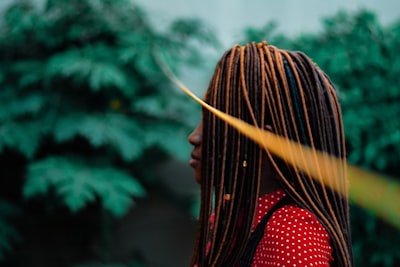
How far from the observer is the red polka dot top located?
1226 mm

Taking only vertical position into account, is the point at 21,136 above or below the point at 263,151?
above

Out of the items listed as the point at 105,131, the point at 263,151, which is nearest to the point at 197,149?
the point at 263,151

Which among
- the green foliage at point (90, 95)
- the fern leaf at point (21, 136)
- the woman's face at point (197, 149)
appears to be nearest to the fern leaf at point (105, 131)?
the green foliage at point (90, 95)

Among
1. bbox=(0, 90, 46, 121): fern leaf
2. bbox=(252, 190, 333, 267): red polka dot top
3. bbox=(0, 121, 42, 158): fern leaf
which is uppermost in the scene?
bbox=(0, 90, 46, 121): fern leaf

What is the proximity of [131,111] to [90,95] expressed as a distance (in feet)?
1.14

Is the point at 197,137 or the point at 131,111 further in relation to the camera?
the point at 131,111

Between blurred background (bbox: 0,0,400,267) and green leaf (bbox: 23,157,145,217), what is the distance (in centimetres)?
1

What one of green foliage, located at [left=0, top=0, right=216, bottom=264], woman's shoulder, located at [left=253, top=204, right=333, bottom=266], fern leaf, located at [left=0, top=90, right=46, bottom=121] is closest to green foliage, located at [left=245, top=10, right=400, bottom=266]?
green foliage, located at [left=0, top=0, right=216, bottom=264]

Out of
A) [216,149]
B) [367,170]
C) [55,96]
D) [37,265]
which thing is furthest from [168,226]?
[216,149]

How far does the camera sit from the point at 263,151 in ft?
4.47

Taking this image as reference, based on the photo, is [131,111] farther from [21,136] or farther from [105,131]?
[21,136]

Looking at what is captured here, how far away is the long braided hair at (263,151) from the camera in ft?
4.37

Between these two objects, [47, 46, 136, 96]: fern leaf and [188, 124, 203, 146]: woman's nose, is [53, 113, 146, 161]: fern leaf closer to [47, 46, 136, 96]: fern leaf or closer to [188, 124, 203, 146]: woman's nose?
[47, 46, 136, 96]: fern leaf

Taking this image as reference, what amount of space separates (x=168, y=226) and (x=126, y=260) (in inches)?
19.2
